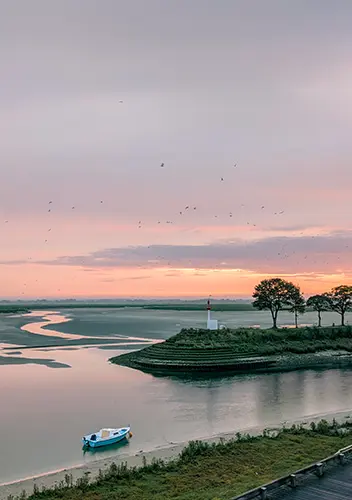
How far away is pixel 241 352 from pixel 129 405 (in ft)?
102

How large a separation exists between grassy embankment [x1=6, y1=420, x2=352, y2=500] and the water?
5.98 metres

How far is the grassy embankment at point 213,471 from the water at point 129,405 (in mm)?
5983

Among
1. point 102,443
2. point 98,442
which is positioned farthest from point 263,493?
point 98,442

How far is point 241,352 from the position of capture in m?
72.2

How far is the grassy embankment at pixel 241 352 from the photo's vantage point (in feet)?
219

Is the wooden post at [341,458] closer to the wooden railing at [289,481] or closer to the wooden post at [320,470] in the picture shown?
the wooden railing at [289,481]

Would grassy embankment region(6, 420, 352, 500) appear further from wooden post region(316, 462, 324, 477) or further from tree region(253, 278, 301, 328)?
tree region(253, 278, 301, 328)

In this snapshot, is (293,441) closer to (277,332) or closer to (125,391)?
(125,391)

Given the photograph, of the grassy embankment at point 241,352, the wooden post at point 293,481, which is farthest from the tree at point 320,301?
the wooden post at point 293,481

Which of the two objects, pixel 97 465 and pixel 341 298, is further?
pixel 341 298

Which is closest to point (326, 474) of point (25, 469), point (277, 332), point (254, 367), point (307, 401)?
point (25, 469)

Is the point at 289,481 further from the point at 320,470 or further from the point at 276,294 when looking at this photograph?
the point at 276,294

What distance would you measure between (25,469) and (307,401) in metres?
28.1

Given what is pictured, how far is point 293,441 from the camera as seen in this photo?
29188 millimetres
